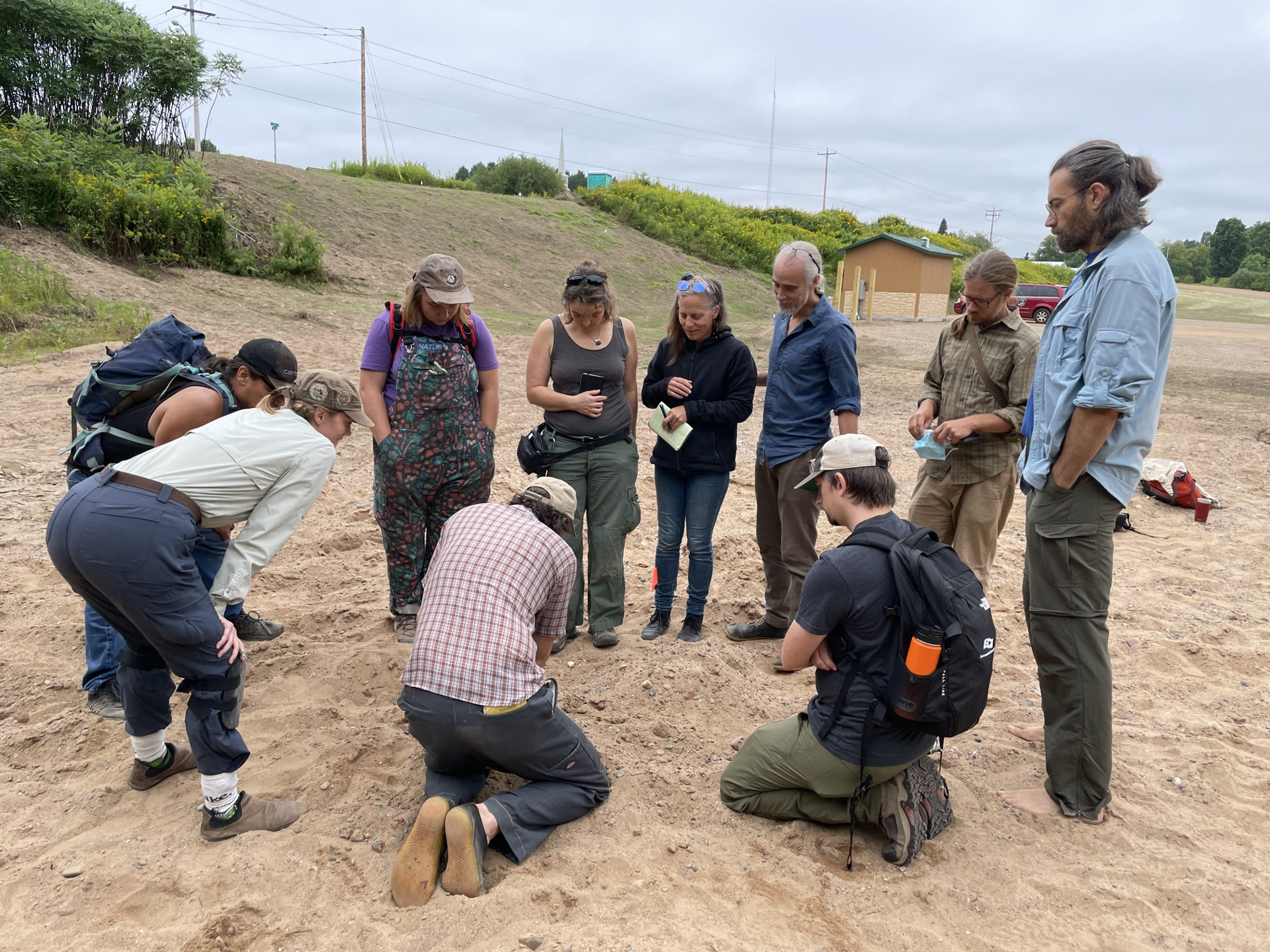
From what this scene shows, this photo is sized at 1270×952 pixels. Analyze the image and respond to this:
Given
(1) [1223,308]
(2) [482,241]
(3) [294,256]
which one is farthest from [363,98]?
(1) [1223,308]

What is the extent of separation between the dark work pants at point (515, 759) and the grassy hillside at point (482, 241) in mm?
13420

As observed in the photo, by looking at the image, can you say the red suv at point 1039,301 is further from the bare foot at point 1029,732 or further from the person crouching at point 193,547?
the person crouching at point 193,547

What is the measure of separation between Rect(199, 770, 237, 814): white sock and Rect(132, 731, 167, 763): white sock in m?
0.40

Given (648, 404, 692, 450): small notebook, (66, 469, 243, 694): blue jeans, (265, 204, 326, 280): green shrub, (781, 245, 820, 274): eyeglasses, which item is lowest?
(66, 469, 243, 694): blue jeans

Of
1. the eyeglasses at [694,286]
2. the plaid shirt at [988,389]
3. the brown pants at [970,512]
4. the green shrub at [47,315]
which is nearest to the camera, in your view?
the plaid shirt at [988,389]

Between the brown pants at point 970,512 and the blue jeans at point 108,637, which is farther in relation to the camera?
the brown pants at point 970,512

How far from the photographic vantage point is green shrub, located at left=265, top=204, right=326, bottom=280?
1388cm

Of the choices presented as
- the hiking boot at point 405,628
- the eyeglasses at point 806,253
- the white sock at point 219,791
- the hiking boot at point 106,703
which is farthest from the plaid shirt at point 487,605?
the eyeglasses at point 806,253

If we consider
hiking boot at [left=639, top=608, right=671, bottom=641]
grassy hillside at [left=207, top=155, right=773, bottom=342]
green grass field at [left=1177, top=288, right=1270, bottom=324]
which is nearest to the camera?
hiking boot at [left=639, top=608, right=671, bottom=641]

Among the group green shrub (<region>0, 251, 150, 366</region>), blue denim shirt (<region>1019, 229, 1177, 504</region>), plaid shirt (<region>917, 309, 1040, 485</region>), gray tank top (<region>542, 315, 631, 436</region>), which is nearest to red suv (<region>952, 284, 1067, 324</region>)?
green shrub (<region>0, 251, 150, 366</region>)

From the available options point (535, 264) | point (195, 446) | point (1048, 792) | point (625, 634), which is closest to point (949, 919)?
point (1048, 792)

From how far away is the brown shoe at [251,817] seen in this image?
2779 millimetres

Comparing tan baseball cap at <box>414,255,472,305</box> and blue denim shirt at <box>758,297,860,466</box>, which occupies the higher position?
tan baseball cap at <box>414,255,472,305</box>

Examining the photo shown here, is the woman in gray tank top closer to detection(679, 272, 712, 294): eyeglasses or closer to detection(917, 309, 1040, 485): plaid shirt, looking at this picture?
detection(679, 272, 712, 294): eyeglasses
